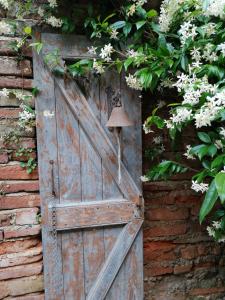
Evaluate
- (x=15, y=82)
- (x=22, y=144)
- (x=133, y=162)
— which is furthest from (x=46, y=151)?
(x=133, y=162)

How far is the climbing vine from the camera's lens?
164 cm

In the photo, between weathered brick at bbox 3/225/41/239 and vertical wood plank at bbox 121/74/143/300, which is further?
vertical wood plank at bbox 121/74/143/300

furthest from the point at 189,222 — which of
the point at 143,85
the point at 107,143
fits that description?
the point at 143,85

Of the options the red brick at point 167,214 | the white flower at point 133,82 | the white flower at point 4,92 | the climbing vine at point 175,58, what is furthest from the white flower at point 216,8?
the red brick at point 167,214

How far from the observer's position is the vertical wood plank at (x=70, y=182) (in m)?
2.08

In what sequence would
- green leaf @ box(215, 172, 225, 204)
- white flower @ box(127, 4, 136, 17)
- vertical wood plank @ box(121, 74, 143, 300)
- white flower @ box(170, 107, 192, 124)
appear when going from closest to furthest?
green leaf @ box(215, 172, 225, 204)
white flower @ box(170, 107, 192, 124)
white flower @ box(127, 4, 136, 17)
vertical wood plank @ box(121, 74, 143, 300)

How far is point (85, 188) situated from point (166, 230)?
2.48 ft

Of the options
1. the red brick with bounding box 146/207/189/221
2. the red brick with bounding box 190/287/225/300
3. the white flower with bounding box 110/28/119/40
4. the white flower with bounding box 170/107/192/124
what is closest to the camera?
the white flower with bounding box 170/107/192/124

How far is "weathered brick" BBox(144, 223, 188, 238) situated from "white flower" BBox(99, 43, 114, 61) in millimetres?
1314

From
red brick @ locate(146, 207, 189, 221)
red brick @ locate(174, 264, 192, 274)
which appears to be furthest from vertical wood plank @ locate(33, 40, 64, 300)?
red brick @ locate(174, 264, 192, 274)

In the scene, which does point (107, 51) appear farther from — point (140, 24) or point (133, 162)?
point (133, 162)

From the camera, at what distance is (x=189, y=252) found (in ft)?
8.07

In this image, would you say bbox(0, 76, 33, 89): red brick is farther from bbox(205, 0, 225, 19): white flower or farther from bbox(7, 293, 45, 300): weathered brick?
bbox(7, 293, 45, 300): weathered brick

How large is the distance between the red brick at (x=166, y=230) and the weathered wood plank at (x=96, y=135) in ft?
1.04
